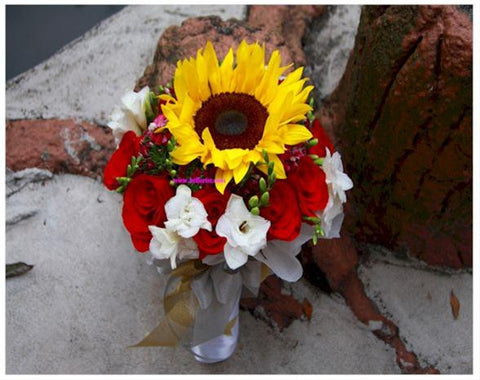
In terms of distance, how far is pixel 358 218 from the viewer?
156 centimetres

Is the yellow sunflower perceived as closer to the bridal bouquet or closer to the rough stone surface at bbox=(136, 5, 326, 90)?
the bridal bouquet

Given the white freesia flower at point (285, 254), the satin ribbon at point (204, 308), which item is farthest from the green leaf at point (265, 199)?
the satin ribbon at point (204, 308)

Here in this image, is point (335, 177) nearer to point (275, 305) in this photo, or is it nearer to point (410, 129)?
point (410, 129)

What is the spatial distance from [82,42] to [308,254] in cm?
107

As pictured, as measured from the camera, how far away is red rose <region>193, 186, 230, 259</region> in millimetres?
890

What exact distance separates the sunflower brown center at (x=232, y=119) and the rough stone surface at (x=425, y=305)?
2.54ft

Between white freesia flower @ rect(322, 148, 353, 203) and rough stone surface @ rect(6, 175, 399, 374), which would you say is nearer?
white freesia flower @ rect(322, 148, 353, 203)

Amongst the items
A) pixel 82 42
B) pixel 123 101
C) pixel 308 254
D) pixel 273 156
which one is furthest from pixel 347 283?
pixel 82 42

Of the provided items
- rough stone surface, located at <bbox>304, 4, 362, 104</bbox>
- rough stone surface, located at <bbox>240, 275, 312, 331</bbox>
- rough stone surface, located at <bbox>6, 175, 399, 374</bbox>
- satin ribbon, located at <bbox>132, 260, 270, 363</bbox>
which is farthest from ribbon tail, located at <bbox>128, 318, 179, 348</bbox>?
rough stone surface, located at <bbox>304, 4, 362, 104</bbox>

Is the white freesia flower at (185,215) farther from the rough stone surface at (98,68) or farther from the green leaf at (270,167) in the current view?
the rough stone surface at (98,68)

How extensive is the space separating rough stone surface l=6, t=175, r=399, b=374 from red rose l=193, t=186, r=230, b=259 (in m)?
0.59

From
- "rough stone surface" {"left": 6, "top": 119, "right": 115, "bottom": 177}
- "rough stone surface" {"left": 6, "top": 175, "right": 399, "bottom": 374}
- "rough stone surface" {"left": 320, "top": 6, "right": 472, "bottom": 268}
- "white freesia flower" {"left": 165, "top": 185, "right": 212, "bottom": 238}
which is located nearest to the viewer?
"white freesia flower" {"left": 165, "top": 185, "right": 212, "bottom": 238}

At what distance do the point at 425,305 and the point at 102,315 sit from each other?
2.93 feet

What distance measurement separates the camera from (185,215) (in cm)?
86
